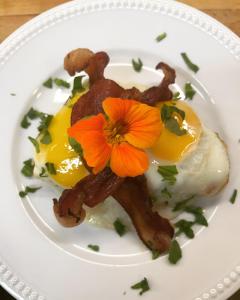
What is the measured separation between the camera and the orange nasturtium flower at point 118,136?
4.42 feet

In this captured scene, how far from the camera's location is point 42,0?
2.08 meters

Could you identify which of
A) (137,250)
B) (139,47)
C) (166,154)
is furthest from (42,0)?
(137,250)

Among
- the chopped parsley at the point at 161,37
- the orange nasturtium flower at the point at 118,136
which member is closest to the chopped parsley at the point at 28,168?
the orange nasturtium flower at the point at 118,136

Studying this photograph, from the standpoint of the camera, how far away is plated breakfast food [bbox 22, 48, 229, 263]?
1.39 metres

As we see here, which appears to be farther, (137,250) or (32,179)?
(32,179)

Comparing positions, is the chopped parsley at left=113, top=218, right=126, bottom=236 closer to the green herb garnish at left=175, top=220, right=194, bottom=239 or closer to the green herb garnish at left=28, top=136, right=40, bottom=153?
the green herb garnish at left=175, top=220, right=194, bottom=239

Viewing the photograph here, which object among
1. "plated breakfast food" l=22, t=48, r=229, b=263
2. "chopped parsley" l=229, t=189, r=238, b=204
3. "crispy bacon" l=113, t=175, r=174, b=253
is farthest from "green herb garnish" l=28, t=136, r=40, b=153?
"chopped parsley" l=229, t=189, r=238, b=204

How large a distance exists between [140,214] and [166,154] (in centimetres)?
21

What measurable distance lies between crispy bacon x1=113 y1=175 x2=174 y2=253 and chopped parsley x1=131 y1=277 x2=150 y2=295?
0.35 feet

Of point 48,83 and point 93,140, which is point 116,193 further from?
point 48,83

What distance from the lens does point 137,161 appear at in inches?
54.0

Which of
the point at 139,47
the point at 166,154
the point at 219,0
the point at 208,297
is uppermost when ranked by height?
the point at 219,0

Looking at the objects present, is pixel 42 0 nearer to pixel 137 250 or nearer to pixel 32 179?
pixel 32 179

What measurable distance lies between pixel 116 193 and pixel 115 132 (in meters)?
0.26
